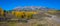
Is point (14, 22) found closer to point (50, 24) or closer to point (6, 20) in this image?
point (6, 20)

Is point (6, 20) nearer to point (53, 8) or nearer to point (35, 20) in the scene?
point (35, 20)

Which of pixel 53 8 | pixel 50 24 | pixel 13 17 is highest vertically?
pixel 53 8

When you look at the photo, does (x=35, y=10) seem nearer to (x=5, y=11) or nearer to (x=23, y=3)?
(x=23, y=3)

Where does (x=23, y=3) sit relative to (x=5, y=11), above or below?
above

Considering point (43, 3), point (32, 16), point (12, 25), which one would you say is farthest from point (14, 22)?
point (43, 3)

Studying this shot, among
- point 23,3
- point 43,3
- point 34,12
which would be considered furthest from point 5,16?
point 43,3

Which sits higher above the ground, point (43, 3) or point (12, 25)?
point (43, 3)

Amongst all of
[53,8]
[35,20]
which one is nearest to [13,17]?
[35,20]
